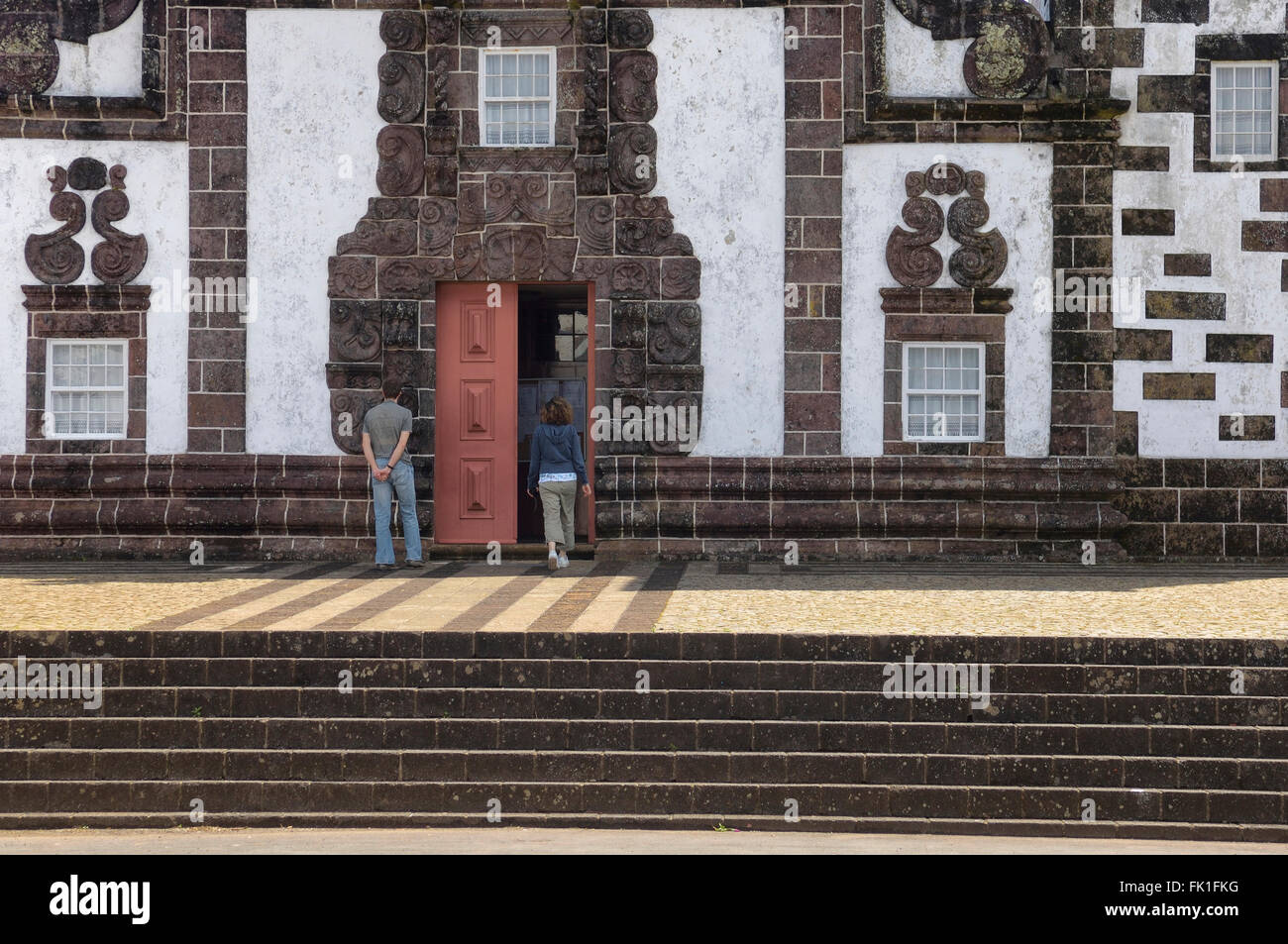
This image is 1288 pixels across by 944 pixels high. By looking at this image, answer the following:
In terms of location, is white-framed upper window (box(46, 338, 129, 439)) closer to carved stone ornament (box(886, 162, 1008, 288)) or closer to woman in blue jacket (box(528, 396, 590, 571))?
woman in blue jacket (box(528, 396, 590, 571))

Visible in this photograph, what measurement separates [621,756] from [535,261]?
751 centimetres

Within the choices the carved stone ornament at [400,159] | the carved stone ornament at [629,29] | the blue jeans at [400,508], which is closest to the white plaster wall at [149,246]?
the carved stone ornament at [400,159]

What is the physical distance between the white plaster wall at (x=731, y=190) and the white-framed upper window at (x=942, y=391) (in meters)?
1.30

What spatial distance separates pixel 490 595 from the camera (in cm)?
1133

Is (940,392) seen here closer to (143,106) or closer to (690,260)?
(690,260)

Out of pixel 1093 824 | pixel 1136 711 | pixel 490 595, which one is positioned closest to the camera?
pixel 1093 824

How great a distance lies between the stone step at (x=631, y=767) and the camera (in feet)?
26.9

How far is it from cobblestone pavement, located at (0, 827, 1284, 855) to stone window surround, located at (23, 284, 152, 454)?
7.44 m

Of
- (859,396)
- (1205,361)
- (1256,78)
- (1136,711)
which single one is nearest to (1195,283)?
(1205,361)

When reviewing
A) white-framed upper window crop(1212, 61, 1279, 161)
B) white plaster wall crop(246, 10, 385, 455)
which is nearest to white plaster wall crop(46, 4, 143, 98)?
white plaster wall crop(246, 10, 385, 455)

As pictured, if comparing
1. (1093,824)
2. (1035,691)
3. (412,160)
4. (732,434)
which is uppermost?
(412,160)

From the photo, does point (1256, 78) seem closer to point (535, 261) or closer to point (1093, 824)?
point (535, 261)

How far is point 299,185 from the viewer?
1490 centimetres

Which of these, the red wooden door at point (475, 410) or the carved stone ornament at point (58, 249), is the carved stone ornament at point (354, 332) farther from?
the carved stone ornament at point (58, 249)
